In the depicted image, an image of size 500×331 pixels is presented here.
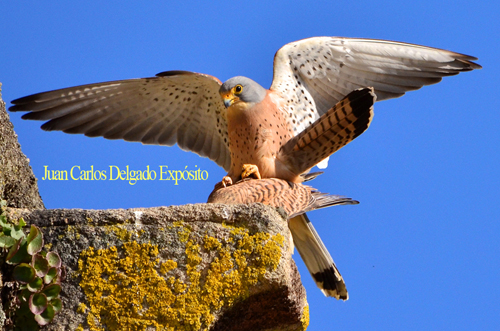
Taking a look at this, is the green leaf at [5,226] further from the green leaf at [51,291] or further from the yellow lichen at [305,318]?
the yellow lichen at [305,318]

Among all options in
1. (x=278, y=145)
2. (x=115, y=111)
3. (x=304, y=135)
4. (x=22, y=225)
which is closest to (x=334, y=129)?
(x=304, y=135)

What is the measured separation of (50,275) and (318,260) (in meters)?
2.36

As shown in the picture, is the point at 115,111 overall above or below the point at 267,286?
above

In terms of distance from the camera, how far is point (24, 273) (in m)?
2.20

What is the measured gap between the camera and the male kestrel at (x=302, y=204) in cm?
307

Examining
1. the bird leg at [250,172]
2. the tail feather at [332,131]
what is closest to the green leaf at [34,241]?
the tail feather at [332,131]

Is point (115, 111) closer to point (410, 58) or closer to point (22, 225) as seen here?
point (410, 58)

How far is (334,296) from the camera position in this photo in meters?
4.23

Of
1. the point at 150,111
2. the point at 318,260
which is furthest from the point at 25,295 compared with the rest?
the point at 150,111

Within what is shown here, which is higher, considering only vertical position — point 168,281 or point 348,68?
point 348,68

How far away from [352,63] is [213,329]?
328 cm

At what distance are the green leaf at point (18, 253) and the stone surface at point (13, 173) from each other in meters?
0.33

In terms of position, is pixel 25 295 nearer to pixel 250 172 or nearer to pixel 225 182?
pixel 225 182

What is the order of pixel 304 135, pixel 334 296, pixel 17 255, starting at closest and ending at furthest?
pixel 17 255 → pixel 304 135 → pixel 334 296
